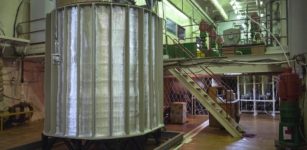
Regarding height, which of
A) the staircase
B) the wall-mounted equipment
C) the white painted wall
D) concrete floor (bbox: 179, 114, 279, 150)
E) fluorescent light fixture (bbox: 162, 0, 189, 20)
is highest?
fluorescent light fixture (bbox: 162, 0, 189, 20)

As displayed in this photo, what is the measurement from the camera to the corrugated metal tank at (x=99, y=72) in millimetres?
5188

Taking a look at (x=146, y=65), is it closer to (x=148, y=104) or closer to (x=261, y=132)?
(x=148, y=104)

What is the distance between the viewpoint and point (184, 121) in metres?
9.71

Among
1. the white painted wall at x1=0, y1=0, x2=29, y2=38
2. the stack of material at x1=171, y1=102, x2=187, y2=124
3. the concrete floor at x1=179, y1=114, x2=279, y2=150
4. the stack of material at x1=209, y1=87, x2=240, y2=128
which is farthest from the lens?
the stack of material at x1=171, y1=102, x2=187, y2=124

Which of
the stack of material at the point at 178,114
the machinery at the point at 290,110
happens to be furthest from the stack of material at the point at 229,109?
the machinery at the point at 290,110

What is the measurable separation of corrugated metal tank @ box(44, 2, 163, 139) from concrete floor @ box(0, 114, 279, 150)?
1622 millimetres

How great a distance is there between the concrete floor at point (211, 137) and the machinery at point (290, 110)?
678mm

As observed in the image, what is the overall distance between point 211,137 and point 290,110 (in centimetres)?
233

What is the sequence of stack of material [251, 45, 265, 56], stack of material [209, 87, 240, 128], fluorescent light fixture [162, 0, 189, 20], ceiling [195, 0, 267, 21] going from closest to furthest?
1. stack of material [251, 45, 265, 56]
2. stack of material [209, 87, 240, 128]
3. fluorescent light fixture [162, 0, 189, 20]
4. ceiling [195, 0, 267, 21]

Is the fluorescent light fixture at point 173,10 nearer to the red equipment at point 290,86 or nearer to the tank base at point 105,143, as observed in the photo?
the red equipment at point 290,86

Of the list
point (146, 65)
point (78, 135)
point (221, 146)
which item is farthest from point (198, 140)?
point (78, 135)

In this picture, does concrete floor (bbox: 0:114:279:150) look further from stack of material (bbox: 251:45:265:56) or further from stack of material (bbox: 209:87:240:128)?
stack of material (bbox: 251:45:265:56)

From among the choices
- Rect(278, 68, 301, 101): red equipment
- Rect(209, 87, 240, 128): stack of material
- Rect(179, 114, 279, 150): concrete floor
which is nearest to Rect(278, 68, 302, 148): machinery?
Rect(278, 68, 301, 101): red equipment

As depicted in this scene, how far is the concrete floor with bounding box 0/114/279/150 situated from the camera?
6.42 meters
